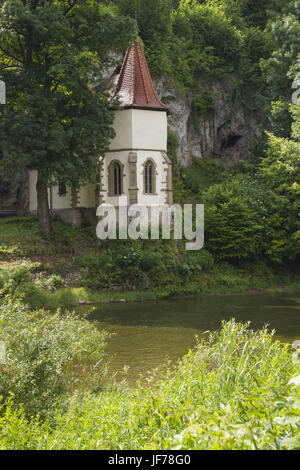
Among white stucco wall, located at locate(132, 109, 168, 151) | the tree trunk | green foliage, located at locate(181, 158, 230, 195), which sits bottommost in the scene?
the tree trunk

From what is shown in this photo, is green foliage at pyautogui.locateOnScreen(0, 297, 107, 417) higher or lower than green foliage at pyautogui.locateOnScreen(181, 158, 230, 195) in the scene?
lower

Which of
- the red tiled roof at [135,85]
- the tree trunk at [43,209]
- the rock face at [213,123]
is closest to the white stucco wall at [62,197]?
the rock face at [213,123]

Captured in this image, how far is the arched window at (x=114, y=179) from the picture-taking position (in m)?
27.7

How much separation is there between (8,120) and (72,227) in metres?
7.59

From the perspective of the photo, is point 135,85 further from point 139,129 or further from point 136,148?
point 136,148

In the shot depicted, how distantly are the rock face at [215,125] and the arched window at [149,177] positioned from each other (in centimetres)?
814

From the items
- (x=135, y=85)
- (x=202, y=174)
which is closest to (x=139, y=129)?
(x=135, y=85)

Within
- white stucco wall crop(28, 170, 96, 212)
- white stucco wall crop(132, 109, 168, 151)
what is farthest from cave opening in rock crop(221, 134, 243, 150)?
white stucco wall crop(28, 170, 96, 212)

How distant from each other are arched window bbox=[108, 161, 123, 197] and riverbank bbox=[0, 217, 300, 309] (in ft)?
8.47

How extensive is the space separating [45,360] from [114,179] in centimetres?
2067

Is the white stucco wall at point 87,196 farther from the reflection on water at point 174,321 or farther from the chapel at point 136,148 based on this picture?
the reflection on water at point 174,321

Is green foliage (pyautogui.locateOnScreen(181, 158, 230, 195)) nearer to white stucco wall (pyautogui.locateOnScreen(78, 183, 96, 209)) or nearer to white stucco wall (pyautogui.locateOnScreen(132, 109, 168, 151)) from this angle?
white stucco wall (pyautogui.locateOnScreen(132, 109, 168, 151))

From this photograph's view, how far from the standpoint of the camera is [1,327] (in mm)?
8398

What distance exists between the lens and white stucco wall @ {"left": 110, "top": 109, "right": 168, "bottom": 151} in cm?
2666
